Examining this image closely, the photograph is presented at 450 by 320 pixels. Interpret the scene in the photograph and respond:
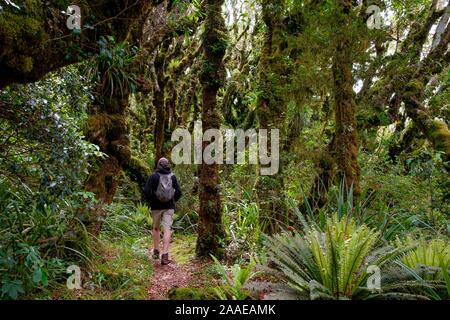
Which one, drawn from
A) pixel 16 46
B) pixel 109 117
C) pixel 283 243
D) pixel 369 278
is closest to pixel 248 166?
pixel 109 117

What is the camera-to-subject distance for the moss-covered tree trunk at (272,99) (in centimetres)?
666

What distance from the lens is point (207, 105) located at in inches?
258

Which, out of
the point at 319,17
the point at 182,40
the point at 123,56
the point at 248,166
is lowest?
the point at 248,166

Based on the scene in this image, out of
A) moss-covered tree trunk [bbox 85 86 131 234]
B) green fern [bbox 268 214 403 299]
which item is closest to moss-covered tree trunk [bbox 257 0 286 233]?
green fern [bbox 268 214 403 299]

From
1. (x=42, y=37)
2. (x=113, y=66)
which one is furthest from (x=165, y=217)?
(x=42, y=37)

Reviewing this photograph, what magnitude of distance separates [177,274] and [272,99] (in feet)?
12.1

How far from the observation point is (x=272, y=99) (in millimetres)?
7070

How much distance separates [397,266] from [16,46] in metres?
3.97

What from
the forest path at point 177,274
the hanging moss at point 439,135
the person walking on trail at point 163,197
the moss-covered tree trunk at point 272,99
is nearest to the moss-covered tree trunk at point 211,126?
the forest path at point 177,274

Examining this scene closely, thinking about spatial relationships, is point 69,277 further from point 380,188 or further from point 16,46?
point 380,188

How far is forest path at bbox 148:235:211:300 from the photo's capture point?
4891 mm

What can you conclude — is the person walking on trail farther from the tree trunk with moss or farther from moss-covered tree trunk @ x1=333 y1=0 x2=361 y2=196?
moss-covered tree trunk @ x1=333 y1=0 x2=361 y2=196

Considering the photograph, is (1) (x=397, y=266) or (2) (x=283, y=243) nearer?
(1) (x=397, y=266)
